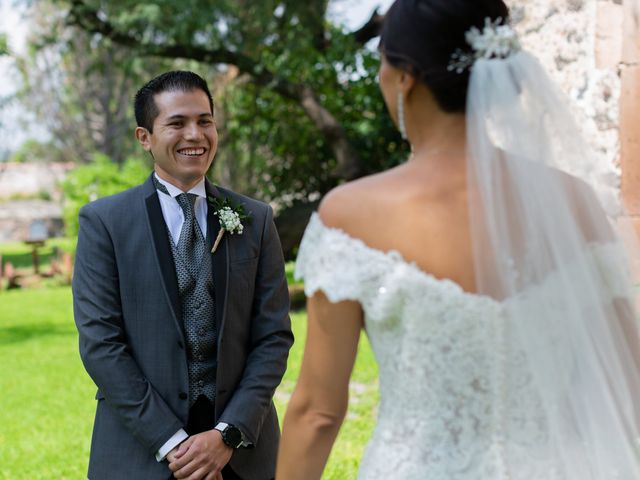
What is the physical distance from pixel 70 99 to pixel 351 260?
3332 centimetres

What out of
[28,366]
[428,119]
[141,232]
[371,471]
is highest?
[428,119]

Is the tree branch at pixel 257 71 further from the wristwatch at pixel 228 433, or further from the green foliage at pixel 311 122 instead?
the wristwatch at pixel 228 433

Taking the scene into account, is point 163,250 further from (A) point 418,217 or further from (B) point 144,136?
(A) point 418,217

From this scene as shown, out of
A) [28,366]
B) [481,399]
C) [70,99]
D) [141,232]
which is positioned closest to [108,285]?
[141,232]

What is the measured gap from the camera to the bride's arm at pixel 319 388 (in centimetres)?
173

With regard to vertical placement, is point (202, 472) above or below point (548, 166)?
below

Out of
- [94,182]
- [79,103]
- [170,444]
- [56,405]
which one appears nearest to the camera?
[170,444]

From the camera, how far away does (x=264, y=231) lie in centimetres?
293

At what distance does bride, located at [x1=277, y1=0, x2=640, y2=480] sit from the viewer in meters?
1.67

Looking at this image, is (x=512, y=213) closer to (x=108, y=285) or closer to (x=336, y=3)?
(x=108, y=285)

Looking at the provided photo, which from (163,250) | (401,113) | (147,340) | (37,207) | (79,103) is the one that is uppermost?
(401,113)

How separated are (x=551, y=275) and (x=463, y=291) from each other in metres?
0.22

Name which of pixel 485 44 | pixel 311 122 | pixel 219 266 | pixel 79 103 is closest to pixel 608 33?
pixel 219 266

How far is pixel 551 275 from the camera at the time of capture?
5.77ft
